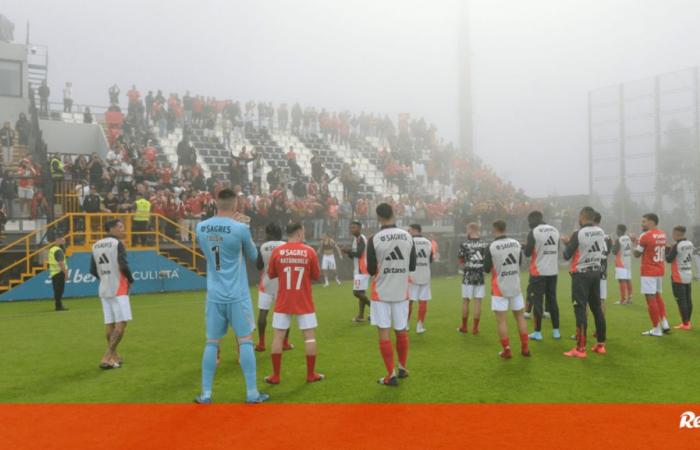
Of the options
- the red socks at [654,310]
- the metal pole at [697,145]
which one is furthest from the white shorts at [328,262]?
the metal pole at [697,145]

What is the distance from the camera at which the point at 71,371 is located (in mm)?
7965

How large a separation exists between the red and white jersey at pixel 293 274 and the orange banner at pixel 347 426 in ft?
4.25

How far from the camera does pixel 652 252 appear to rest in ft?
33.1

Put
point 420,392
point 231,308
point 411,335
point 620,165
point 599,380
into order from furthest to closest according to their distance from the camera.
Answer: point 620,165 → point 411,335 → point 599,380 → point 420,392 → point 231,308

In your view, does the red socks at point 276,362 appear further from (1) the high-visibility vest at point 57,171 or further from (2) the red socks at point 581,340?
(1) the high-visibility vest at point 57,171

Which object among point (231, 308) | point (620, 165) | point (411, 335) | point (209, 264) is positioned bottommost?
point (411, 335)

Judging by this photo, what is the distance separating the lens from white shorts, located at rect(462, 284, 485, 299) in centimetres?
1052

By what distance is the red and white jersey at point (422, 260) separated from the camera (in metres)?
10.5

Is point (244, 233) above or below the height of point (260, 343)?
above

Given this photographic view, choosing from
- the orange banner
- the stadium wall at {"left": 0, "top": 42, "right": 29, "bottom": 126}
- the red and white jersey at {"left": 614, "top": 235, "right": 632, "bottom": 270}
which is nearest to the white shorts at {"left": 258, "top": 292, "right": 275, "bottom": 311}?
the orange banner

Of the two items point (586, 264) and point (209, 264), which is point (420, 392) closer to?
point (209, 264)

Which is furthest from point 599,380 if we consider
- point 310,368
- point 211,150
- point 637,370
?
Answer: point 211,150

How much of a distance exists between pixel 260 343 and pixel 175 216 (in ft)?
39.0
